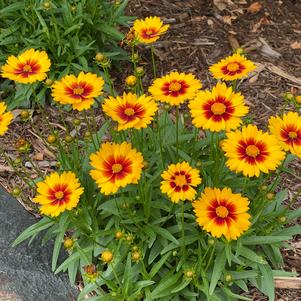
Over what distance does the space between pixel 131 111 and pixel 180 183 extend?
363 millimetres

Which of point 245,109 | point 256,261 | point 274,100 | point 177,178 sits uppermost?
point 245,109

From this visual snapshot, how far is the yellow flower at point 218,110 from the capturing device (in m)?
2.21

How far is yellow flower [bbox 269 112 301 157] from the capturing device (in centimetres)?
224

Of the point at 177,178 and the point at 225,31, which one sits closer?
the point at 177,178

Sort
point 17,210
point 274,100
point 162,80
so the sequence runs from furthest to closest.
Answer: point 274,100, point 17,210, point 162,80

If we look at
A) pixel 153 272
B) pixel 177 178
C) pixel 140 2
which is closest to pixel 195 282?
pixel 153 272

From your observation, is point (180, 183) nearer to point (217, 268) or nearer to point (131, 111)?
point (131, 111)

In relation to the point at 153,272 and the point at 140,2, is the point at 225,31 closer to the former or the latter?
the point at 140,2

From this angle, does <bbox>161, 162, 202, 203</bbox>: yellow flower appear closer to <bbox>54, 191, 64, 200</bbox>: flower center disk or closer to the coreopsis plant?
the coreopsis plant

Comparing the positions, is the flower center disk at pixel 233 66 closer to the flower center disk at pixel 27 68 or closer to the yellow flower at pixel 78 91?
the yellow flower at pixel 78 91

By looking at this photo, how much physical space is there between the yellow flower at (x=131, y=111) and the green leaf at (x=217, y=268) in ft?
2.44

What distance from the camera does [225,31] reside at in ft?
14.6

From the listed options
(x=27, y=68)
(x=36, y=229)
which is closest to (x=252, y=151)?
(x=27, y=68)

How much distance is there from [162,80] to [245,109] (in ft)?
1.38
